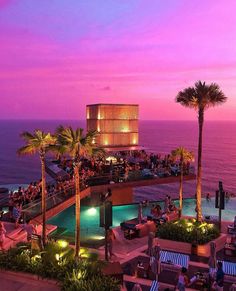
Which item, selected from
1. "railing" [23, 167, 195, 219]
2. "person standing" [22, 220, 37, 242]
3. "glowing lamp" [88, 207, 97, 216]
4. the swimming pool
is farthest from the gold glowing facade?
"person standing" [22, 220, 37, 242]

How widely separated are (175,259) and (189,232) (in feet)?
9.98

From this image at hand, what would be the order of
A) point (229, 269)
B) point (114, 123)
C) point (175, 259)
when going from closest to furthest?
point (229, 269) < point (175, 259) < point (114, 123)

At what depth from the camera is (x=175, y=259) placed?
64.0ft

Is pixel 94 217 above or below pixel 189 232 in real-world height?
below

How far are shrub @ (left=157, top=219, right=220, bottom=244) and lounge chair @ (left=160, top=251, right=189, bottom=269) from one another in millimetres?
2072

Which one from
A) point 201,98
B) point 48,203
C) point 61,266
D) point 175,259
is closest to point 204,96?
point 201,98

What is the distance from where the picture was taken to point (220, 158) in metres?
141

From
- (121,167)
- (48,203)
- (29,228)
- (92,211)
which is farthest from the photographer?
(121,167)

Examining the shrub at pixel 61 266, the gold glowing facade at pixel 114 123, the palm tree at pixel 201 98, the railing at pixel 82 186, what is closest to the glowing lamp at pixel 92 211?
the railing at pixel 82 186

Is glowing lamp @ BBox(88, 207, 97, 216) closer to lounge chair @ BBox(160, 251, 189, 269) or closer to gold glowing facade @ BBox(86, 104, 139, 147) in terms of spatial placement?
gold glowing facade @ BBox(86, 104, 139, 147)

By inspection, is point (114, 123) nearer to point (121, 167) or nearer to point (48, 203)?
point (121, 167)

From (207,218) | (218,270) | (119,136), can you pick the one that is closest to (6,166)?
(119,136)

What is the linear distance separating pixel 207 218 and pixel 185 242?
597 centimetres

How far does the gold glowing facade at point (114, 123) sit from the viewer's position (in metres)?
45.4
